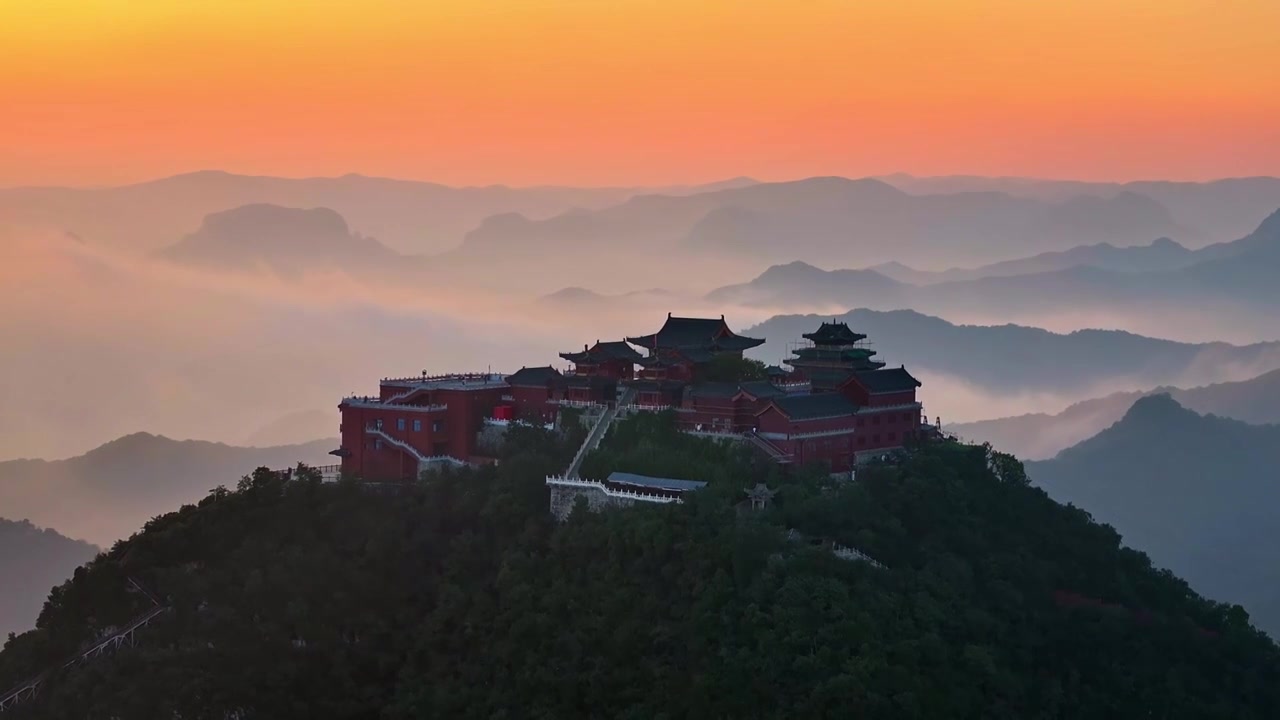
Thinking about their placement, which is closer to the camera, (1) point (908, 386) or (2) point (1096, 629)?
(2) point (1096, 629)

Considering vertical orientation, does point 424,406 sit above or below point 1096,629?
above

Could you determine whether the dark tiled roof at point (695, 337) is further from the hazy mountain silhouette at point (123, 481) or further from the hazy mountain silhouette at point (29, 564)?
Result: the hazy mountain silhouette at point (123, 481)

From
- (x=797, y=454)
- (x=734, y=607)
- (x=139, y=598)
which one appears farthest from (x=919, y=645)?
(x=139, y=598)

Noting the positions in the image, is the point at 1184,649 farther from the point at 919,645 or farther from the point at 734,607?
the point at 734,607

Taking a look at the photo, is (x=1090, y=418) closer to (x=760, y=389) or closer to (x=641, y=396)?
(x=641, y=396)

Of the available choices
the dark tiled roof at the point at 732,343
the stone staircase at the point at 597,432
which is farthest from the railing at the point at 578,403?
the dark tiled roof at the point at 732,343

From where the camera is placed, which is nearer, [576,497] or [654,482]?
[654,482]

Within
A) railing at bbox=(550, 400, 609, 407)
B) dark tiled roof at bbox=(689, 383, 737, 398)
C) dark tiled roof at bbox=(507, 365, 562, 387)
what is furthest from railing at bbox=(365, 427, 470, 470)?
dark tiled roof at bbox=(689, 383, 737, 398)

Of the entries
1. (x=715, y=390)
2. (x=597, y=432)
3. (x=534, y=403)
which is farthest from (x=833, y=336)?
(x=534, y=403)
